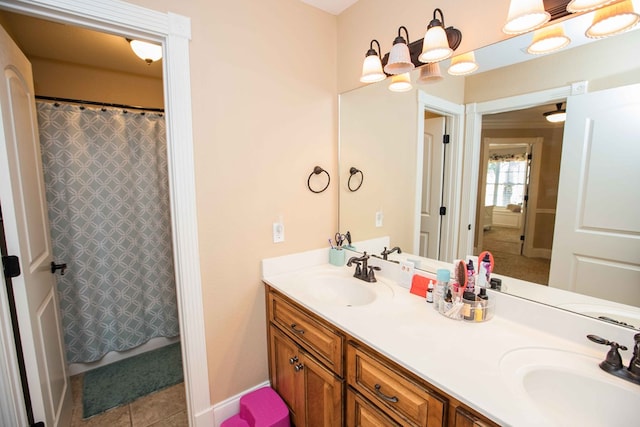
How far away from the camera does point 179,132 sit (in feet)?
4.57

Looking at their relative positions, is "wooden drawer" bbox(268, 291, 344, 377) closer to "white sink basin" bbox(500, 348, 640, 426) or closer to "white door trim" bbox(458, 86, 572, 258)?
"white sink basin" bbox(500, 348, 640, 426)

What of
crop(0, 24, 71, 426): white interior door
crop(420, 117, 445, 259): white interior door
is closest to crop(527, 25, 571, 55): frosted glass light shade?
crop(420, 117, 445, 259): white interior door

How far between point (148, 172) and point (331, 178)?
1.50 m

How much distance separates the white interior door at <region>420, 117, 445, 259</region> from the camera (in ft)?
4.95

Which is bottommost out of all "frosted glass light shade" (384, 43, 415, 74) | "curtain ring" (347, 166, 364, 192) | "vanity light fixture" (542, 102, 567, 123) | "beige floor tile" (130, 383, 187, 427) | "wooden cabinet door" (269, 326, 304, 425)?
"beige floor tile" (130, 383, 187, 427)

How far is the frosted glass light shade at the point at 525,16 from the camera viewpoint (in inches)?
36.7

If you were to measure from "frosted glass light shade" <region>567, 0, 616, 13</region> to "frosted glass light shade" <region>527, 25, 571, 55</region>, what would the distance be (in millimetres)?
102

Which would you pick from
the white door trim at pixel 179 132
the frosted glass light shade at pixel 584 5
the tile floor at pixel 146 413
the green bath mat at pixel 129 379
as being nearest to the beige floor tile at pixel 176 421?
the tile floor at pixel 146 413

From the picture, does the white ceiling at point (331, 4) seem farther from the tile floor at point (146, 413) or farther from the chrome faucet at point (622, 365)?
the tile floor at point (146, 413)

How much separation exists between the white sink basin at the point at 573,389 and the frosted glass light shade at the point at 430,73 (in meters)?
1.24

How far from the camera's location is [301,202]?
185cm

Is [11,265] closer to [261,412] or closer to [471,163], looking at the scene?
[261,412]

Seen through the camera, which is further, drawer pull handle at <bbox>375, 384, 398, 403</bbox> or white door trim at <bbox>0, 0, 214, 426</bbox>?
Answer: white door trim at <bbox>0, 0, 214, 426</bbox>

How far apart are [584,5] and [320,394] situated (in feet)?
5.68
